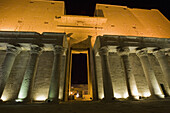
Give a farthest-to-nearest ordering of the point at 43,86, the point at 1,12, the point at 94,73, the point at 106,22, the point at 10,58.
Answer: the point at 106,22 → the point at 1,12 → the point at 94,73 → the point at 43,86 → the point at 10,58

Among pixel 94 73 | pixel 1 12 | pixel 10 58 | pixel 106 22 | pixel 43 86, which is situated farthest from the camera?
pixel 106 22

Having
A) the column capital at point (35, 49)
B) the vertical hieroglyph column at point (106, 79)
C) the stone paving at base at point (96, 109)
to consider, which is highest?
the column capital at point (35, 49)

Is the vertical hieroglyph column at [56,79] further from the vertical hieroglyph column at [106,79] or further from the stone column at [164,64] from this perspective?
the stone column at [164,64]

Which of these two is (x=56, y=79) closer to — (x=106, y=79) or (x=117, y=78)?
(x=106, y=79)

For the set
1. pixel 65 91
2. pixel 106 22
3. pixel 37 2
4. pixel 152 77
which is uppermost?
pixel 37 2

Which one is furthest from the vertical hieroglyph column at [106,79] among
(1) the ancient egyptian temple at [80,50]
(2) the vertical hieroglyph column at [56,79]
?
(2) the vertical hieroglyph column at [56,79]

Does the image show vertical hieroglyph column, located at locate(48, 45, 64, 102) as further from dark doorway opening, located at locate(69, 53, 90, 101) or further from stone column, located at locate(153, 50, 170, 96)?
stone column, located at locate(153, 50, 170, 96)

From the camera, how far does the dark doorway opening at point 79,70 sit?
68.3 ft

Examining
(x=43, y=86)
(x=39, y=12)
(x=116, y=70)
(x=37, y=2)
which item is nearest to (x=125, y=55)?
(x=116, y=70)

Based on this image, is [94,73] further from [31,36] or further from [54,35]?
[31,36]

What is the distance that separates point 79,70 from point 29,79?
13145 mm

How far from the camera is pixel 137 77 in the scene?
12523 mm

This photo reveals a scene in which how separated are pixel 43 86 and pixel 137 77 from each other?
10.8 m

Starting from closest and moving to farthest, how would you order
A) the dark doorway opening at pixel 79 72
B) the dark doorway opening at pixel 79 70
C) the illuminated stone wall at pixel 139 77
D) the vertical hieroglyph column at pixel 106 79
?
the vertical hieroglyph column at pixel 106 79
the illuminated stone wall at pixel 139 77
the dark doorway opening at pixel 79 72
the dark doorway opening at pixel 79 70
